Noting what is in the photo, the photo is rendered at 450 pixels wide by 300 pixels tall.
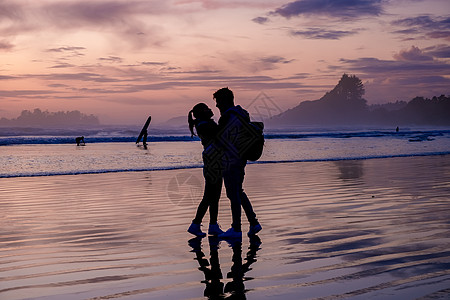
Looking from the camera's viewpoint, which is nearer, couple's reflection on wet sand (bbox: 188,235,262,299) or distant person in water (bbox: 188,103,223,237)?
couple's reflection on wet sand (bbox: 188,235,262,299)

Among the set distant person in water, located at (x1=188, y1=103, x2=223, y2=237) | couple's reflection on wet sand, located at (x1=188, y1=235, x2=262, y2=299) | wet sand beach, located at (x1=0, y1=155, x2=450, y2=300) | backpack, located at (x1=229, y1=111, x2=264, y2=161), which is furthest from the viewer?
distant person in water, located at (x1=188, y1=103, x2=223, y2=237)

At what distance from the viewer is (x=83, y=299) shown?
4.59 meters

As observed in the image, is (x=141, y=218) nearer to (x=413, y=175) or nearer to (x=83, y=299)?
(x=83, y=299)

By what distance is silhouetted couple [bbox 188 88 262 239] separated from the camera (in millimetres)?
7000

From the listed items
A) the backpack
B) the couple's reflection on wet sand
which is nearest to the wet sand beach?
the couple's reflection on wet sand

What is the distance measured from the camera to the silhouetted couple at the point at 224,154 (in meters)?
7.00

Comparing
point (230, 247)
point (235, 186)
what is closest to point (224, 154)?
point (235, 186)

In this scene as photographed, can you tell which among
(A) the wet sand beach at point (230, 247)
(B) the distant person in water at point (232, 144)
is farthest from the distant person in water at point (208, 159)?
(A) the wet sand beach at point (230, 247)

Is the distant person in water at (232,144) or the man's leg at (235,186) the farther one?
the man's leg at (235,186)

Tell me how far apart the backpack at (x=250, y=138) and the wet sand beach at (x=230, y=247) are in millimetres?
1300

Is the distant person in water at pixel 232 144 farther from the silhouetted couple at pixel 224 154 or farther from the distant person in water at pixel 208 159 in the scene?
the distant person in water at pixel 208 159

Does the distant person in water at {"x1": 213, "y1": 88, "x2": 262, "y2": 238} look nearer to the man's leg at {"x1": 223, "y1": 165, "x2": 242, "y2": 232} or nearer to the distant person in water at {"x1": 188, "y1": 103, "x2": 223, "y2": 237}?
the man's leg at {"x1": 223, "y1": 165, "x2": 242, "y2": 232}

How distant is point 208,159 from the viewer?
24.7 feet

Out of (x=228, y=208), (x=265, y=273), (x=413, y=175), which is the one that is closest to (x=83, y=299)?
(x=265, y=273)
